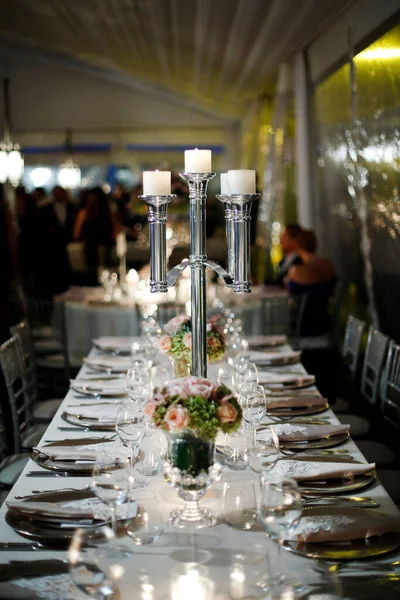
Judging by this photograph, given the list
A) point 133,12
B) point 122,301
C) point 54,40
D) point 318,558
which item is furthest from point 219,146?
point 318,558

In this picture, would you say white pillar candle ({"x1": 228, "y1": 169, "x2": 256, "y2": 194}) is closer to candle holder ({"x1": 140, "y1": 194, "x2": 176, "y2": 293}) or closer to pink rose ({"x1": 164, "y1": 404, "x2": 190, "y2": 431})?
candle holder ({"x1": 140, "y1": 194, "x2": 176, "y2": 293})

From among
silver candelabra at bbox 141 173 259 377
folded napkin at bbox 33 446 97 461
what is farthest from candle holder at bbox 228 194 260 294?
folded napkin at bbox 33 446 97 461

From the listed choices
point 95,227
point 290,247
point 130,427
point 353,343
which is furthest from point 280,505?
point 95,227

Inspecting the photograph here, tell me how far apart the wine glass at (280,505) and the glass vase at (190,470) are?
0.24 meters

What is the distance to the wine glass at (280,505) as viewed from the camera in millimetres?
1875

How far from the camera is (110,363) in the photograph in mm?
4000

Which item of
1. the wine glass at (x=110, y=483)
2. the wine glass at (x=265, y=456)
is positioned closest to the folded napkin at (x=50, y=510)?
the wine glass at (x=110, y=483)

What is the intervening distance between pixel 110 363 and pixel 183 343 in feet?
2.80

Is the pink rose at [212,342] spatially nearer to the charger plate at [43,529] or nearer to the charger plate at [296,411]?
the charger plate at [296,411]

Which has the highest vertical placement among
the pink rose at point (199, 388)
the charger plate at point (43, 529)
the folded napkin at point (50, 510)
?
the pink rose at point (199, 388)

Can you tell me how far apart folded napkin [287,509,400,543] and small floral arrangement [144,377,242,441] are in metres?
0.30

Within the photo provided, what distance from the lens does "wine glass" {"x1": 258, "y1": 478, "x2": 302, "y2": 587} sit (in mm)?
1875

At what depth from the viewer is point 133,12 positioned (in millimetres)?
8234

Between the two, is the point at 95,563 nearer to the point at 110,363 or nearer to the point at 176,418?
the point at 176,418
